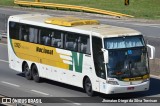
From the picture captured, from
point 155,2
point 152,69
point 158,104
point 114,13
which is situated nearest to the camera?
point 158,104

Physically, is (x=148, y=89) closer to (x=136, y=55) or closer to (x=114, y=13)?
(x=136, y=55)

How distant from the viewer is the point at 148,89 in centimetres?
2180

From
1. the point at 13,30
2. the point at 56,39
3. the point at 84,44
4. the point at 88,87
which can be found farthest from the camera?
the point at 13,30

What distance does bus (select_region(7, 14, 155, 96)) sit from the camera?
21.0m

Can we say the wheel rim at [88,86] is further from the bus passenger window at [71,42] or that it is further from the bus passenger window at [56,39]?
the bus passenger window at [56,39]

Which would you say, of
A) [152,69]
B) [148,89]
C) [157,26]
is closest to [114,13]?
[157,26]

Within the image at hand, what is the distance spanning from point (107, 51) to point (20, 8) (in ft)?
160

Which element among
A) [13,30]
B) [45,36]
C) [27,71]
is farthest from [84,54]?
[13,30]

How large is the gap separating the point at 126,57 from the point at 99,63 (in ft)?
3.22

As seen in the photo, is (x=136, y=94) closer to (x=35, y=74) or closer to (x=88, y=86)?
(x=88, y=86)

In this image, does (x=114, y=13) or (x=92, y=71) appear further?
(x=114, y=13)

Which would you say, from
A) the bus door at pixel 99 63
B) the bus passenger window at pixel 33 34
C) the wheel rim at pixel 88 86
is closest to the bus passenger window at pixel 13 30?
the bus passenger window at pixel 33 34

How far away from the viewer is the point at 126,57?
21.1 metres

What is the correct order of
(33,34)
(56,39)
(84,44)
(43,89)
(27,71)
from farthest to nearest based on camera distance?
(27,71) → (33,34) → (56,39) → (43,89) → (84,44)
